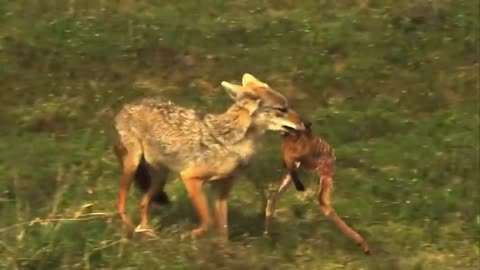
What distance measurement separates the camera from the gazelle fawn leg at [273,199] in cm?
874

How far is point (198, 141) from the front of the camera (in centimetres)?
870

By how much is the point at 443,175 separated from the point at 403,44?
3424 millimetres

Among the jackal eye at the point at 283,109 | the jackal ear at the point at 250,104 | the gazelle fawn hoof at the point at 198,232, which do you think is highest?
the jackal ear at the point at 250,104

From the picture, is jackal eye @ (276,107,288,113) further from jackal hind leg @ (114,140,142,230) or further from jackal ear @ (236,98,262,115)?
jackal hind leg @ (114,140,142,230)

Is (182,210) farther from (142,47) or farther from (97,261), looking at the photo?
(142,47)

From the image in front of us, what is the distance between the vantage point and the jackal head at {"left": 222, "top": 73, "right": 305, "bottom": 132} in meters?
8.55

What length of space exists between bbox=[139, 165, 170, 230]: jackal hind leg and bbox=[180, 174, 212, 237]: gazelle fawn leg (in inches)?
15.8

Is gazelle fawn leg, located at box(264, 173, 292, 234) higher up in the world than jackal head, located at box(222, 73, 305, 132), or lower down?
lower down

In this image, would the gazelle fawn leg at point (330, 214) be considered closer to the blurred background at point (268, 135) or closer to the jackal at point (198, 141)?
the blurred background at point (268, 135)

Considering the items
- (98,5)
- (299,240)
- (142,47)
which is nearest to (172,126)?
(299,240)

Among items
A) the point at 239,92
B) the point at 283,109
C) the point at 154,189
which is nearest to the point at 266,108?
the point at 283,109

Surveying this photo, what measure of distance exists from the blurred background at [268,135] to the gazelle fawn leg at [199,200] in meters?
0.32

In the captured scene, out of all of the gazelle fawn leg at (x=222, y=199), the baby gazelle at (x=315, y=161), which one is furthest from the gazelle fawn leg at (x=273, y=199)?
the gazelle fawn leg at (x=222, y=199)

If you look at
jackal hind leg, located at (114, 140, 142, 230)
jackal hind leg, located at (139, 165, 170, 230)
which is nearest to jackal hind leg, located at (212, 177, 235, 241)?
jackal hind leg, located at (139, 165, 170, 230)
